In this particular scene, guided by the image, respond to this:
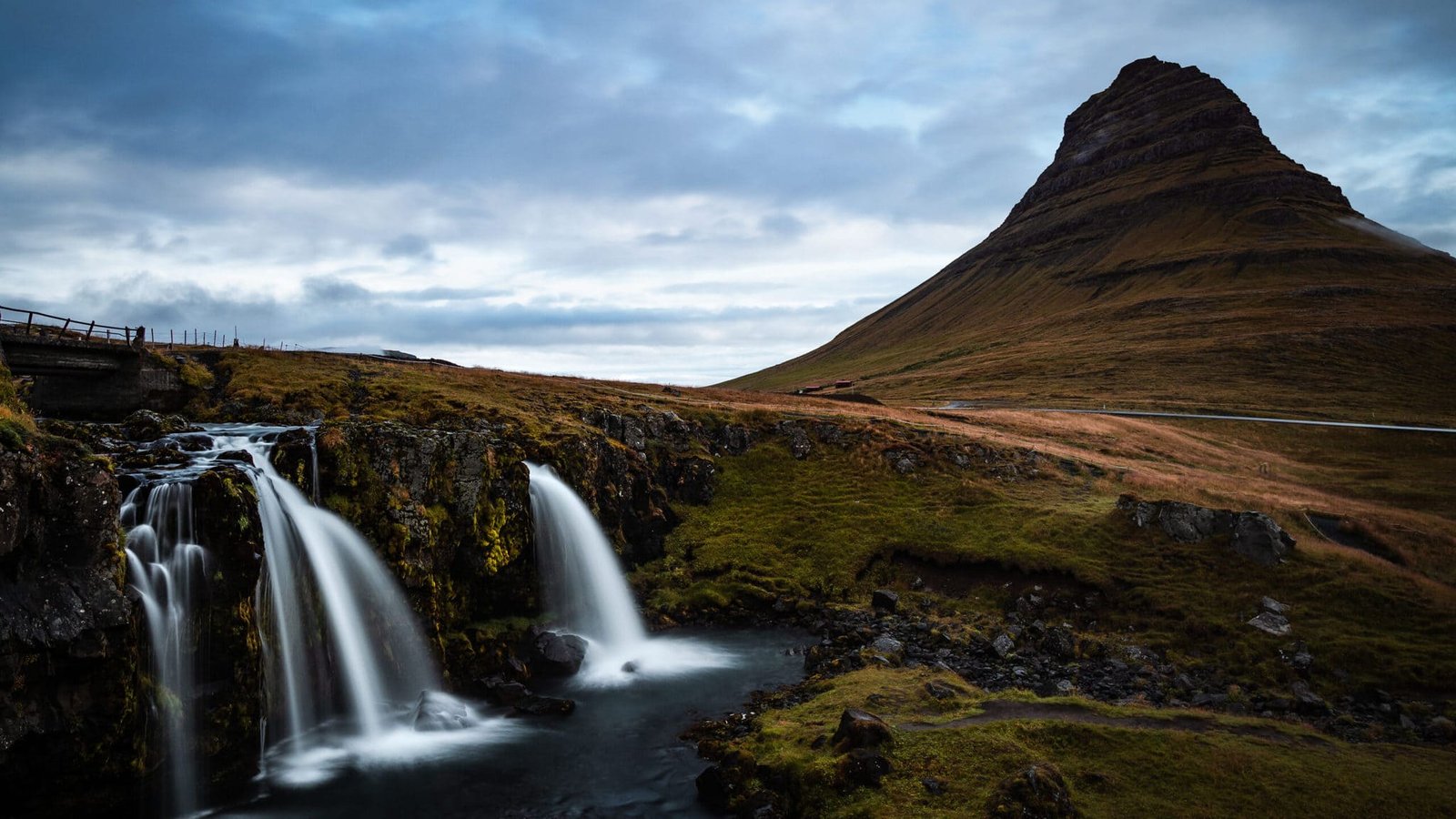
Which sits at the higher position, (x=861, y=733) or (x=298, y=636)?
(x=298, y=636)

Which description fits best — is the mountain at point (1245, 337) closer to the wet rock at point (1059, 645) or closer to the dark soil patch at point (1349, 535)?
the dark soil patch at point (1349, 535)

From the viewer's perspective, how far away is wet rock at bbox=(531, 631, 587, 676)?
92.5 ft

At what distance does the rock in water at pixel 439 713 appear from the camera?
2314 centimetres

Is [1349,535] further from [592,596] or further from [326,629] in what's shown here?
[326,629]

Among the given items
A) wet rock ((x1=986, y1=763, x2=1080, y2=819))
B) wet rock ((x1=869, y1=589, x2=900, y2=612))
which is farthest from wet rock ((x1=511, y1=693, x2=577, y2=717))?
wet rock ((x1=869, y1=589, x2=900, y2=612))

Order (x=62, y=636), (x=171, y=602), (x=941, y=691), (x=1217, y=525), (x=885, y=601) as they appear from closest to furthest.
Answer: (x=62, y=636)
(x=171, y=602)
(x=941, y=691)
(x=885, y=601)
(x=1217, y=525)

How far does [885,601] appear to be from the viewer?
1321 inches

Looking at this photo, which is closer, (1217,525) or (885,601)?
(885,601)

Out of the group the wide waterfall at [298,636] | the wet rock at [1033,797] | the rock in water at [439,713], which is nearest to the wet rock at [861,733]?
the wet rock at [1033,797]

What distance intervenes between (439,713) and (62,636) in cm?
1047

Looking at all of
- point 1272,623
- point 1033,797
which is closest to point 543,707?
point 1033,797

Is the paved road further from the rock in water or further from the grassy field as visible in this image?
the rock in water

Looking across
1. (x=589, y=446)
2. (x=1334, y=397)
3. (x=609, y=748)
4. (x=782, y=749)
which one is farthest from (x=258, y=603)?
(x=1334, y=397)

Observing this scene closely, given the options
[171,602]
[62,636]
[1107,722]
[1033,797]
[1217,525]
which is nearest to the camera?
[1033,797]
